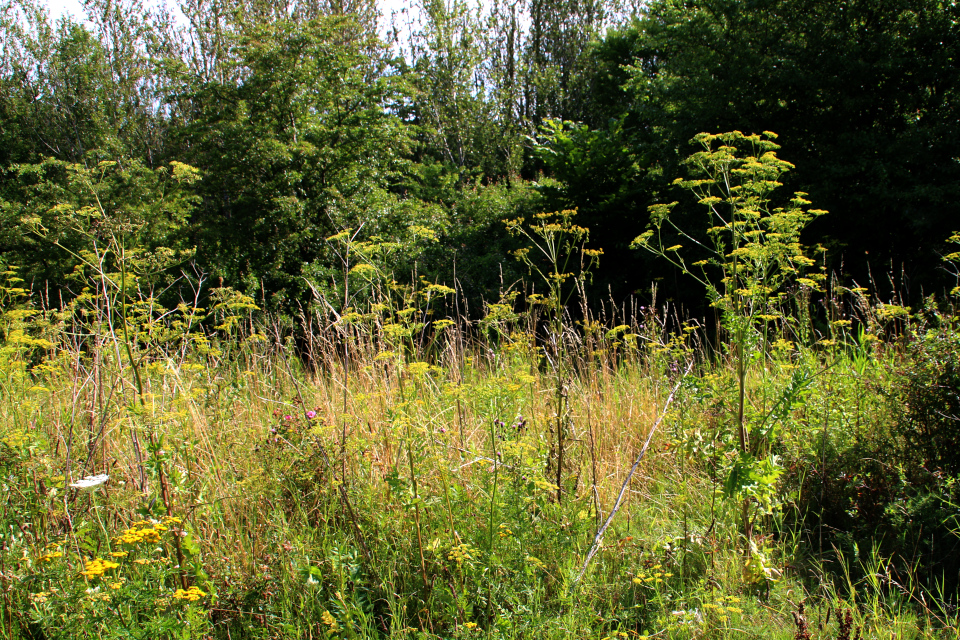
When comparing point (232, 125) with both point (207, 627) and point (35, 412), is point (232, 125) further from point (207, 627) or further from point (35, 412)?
point (207, 627)

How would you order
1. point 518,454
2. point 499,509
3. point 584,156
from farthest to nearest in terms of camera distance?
1. point 584,156
2. point 499,509
3. point 518,454

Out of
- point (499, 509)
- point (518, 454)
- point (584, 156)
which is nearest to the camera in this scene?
point (518, 454)

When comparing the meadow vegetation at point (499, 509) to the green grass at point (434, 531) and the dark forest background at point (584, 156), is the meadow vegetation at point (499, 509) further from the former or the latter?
the dark forest background at point (584, 156)

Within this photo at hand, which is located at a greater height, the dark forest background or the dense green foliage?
the dark forest background

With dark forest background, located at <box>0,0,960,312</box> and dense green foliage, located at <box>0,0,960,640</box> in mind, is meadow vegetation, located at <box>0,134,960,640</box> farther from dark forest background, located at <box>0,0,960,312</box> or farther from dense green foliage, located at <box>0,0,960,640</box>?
dark forest background, located at <box>0,0,960,312</box>

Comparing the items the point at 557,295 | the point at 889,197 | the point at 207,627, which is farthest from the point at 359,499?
the point at 889,197

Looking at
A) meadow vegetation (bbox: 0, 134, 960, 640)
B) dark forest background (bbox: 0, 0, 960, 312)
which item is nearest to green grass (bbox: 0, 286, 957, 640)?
meadow vegetation (bbox: 0, 134, 960, 640)

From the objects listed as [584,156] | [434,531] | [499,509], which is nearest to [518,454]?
[499,509]

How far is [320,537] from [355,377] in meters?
1.33

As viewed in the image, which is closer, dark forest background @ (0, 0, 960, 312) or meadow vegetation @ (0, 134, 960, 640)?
meadow vegetation @ (0, 134, 960, 640)

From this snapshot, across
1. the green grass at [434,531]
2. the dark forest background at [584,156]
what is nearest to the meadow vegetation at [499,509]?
the green grass at [434,531]

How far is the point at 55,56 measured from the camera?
61.1 ft

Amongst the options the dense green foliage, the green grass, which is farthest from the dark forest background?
the green grass

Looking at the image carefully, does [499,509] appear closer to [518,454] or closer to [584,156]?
[518,454]
